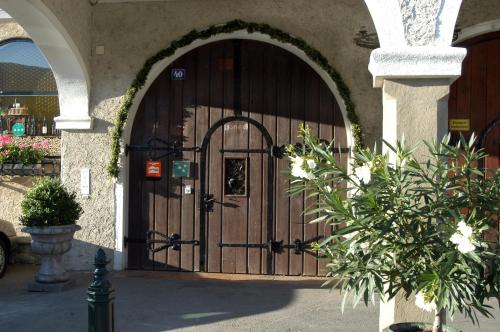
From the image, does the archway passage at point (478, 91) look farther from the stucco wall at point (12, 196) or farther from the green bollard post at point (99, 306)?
the stucco wall at point (12, 196)

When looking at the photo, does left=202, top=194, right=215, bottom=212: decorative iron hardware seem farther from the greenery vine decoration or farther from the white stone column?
the white stone column

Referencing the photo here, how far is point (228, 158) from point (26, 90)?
333cm

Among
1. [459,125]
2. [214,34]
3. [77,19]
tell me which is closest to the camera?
[459,125]

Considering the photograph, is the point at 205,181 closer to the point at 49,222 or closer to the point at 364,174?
the point at 49,222

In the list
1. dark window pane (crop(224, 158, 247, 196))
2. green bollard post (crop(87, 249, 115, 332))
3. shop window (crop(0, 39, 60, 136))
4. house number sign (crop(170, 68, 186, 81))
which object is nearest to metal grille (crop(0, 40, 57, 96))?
shop window (crop(0, 39, 60, 136))

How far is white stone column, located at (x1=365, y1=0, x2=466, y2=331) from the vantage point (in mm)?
5117

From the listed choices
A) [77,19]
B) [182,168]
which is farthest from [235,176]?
[77,19]

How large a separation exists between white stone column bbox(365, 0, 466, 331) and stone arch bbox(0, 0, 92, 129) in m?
Result: 4.08

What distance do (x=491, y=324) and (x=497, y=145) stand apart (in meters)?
2.60

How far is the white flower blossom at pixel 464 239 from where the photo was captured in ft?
11.6

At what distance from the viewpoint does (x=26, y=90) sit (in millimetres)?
9523

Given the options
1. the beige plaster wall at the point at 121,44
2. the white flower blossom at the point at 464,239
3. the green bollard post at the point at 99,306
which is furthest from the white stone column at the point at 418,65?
the beige plaster wall at the point at 121,44

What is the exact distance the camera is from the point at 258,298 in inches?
282

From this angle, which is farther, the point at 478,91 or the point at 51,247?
the point at 478,91
